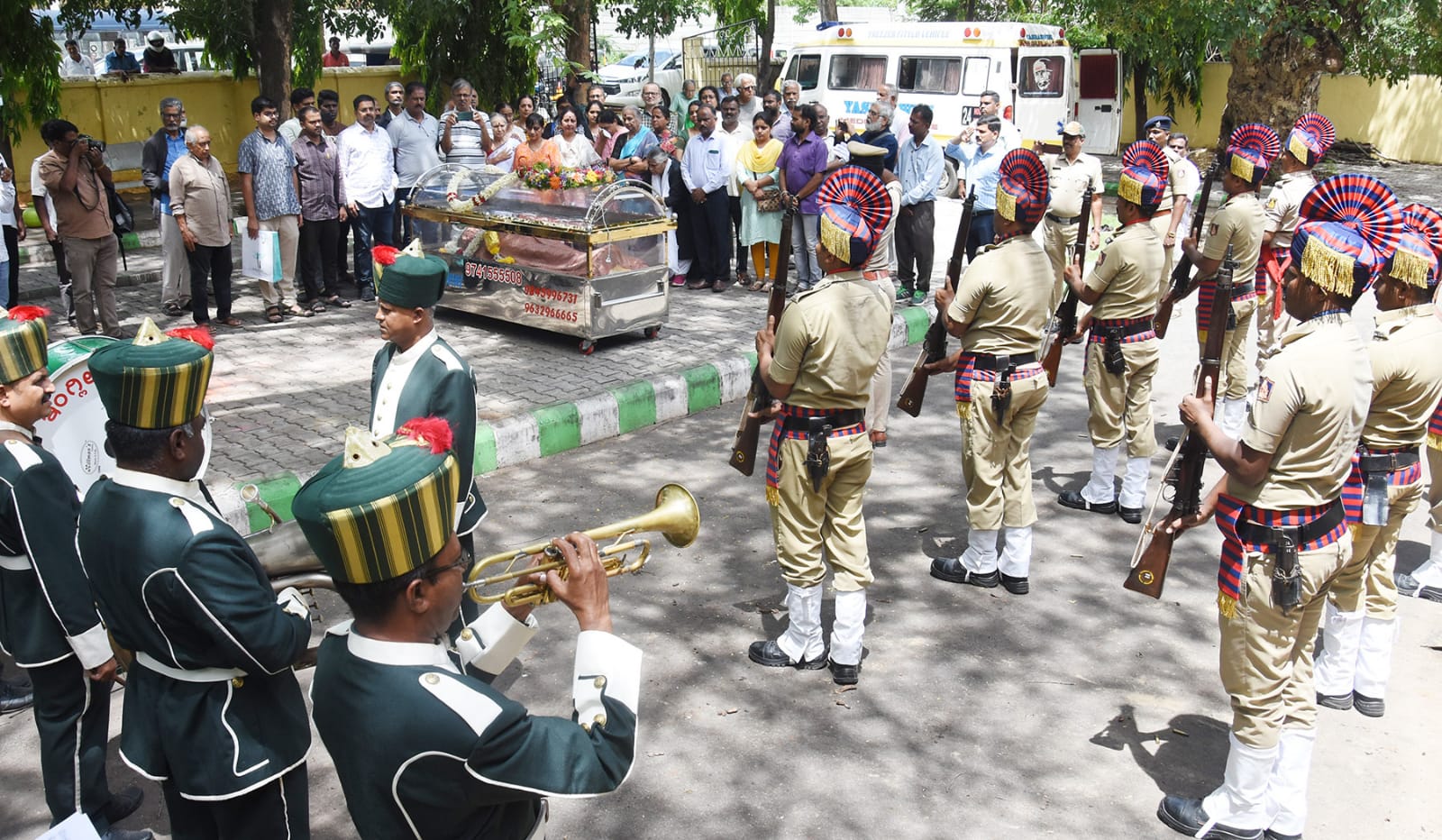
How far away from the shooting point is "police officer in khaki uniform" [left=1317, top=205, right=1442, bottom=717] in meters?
4.73

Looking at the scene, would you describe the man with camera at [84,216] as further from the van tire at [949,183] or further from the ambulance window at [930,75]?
the ambulance window at [930,75]

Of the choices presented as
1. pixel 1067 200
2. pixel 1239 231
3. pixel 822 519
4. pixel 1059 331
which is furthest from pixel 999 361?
pixel 1067 200

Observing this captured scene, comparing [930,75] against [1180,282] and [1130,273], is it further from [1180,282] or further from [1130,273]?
[1130,273]

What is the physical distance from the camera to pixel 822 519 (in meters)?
5.34

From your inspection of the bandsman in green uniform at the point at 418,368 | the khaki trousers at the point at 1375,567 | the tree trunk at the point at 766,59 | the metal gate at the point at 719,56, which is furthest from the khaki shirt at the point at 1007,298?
the metal gate at the point at 719,56

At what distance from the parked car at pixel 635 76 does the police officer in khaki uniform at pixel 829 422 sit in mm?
24691

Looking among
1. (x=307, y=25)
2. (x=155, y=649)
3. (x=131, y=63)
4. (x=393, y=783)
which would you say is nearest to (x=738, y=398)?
(x=155, y=649)

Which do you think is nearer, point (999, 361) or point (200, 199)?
point (999, 361)

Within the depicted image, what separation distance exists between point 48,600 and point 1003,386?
14.1 ft

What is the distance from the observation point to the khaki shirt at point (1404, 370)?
472 cm

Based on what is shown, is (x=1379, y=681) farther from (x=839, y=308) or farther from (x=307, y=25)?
(x=307, y=25)

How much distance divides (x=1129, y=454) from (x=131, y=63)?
70.0 ft

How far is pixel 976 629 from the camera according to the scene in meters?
5.92

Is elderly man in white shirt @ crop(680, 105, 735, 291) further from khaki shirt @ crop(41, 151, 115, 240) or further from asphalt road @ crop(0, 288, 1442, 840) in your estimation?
asphalt road @ crop(0, 288, 1442, 840)
